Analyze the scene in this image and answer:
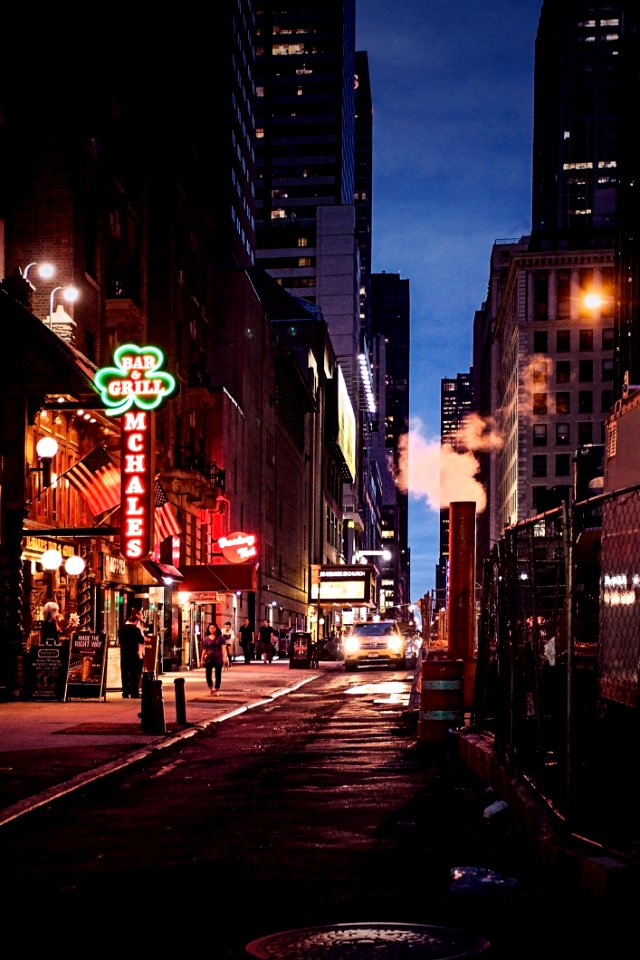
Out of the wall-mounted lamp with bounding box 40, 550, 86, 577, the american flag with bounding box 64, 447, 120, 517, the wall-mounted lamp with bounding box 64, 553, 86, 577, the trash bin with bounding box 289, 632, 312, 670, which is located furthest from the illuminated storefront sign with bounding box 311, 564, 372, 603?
the wall-mounted lamp with bounding box 64, 553, 86, 577

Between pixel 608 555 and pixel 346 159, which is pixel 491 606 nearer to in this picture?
pixel 608 555

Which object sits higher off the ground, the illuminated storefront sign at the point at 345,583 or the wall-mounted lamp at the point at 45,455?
the wall-mounted lamp at the point at 45,455

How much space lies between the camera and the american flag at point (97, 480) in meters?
28.3

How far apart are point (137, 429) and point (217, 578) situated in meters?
14.2

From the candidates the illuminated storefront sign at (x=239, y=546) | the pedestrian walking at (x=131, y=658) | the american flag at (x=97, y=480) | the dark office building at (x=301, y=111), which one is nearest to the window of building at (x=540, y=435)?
the dark office building at (x=301, y=111)

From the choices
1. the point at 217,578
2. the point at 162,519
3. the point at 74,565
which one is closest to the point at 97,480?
the point at 74,565

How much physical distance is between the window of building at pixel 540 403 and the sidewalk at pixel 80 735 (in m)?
86.6

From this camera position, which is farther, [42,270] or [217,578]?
[217,578]

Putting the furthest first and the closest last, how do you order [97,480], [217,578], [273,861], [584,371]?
[584,371] → [217,578] → [97,480] → [273,861]

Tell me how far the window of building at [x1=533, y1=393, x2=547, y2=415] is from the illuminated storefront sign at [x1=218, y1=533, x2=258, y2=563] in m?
66.3

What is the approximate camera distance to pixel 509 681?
32.9 ft

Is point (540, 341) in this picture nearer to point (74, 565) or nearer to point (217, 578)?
point (217, 578)

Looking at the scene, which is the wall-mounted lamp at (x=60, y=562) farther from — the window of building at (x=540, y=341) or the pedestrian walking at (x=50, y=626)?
the window of building at (x=540, y=341)

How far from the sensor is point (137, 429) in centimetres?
2789
